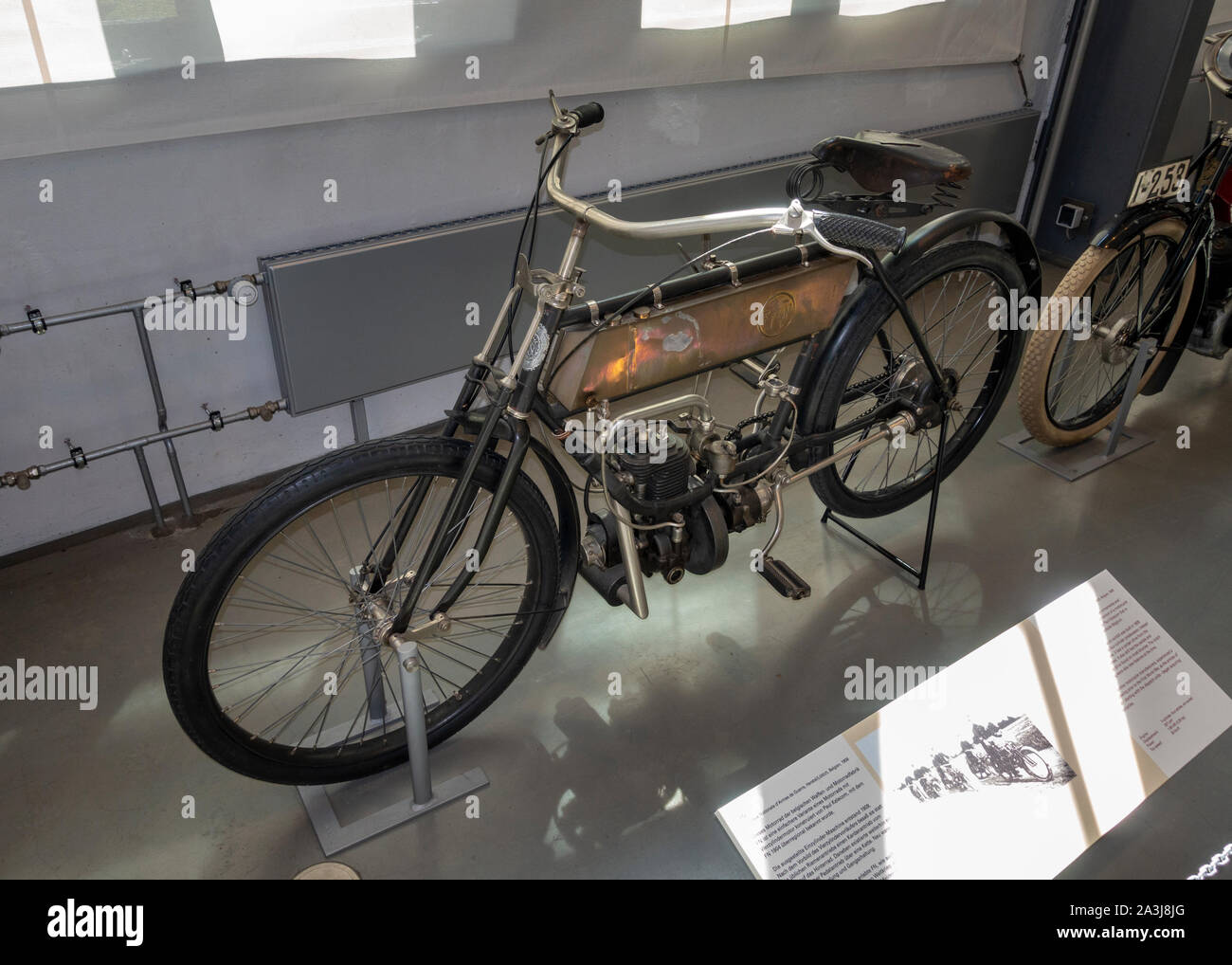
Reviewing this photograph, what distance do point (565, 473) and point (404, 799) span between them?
80 cm

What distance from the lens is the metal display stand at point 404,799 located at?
6.43 ft

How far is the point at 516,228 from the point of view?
9.71 feet

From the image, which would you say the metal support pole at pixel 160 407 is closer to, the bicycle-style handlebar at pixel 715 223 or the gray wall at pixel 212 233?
the gray wall at pixel 212 233

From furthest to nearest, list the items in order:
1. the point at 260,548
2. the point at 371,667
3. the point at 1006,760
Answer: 1. the point at 371,667
2. the point at 1006,760
3. the point at 260,548

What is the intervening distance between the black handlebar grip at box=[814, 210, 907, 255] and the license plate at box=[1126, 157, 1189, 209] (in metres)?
1.47

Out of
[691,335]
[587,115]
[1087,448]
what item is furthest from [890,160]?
[1087,448]

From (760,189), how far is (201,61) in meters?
1.96

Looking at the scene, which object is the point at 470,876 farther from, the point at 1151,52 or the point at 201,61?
the point at 1151,52

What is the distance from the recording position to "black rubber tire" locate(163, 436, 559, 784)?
1739 mm

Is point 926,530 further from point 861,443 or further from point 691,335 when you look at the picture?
point 691,335

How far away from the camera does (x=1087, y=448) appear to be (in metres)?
3.41

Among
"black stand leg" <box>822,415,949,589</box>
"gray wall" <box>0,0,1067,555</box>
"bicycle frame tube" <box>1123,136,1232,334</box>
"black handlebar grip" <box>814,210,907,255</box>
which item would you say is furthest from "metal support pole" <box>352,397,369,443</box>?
"bicycle frame tube" <box>1123,136,1232,334</box>

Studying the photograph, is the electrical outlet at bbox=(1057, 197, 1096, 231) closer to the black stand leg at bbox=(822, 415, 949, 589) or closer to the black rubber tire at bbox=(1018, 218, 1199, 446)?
the black rubber tire at bbox=(1018, 218, 1199, 446)

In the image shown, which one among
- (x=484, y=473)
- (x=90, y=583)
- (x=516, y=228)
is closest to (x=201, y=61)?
(x=516, y=228)
